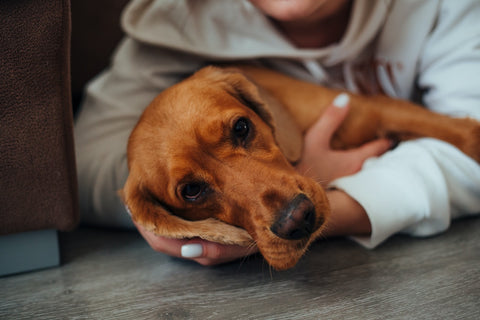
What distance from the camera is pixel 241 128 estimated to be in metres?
1.32

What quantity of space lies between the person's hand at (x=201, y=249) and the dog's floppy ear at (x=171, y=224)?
0.13 feet

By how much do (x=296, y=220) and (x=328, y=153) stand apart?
63 centimetres

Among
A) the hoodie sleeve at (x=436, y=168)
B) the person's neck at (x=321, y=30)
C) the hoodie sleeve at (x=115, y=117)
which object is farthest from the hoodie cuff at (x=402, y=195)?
the hoodie sleeve at (x=115, y=117)

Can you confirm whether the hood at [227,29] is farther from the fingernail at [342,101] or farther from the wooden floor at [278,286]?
the wooden floor at [278,286]

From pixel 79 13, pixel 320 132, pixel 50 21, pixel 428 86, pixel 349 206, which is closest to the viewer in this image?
pixel 50 21

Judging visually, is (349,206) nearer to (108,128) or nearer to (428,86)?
(428,86)

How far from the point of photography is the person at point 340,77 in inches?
56.2

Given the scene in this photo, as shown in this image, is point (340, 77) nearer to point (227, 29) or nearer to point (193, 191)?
point (227, 29)

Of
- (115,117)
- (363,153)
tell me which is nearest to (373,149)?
(363,153)

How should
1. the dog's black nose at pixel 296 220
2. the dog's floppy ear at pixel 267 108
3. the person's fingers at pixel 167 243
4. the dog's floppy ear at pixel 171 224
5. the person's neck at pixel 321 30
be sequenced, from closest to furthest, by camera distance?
the dog's black nose at pixel 296 220 < the dog's floppy ear at pixel 171 224 < the person's fingers at pixel 167 243 < the dog's floppy ear at pixel 267 108 < the person's neck at pixel 321 30

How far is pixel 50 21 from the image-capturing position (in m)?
1.18

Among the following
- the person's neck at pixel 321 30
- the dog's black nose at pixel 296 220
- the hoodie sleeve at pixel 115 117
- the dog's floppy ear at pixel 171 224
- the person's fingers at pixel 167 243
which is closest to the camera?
the dog's black nose at pixel 296 220

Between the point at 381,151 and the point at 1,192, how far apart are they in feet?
4.73

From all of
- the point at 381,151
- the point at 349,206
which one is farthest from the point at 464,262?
the point at 381,151
